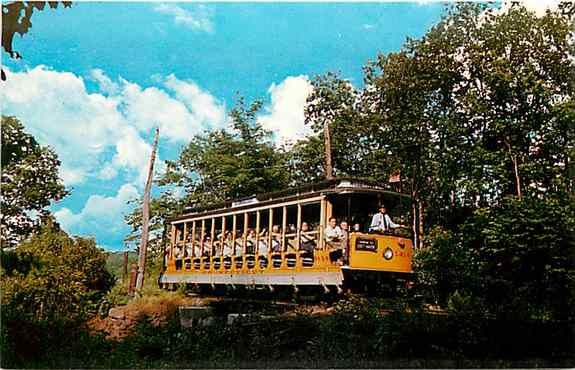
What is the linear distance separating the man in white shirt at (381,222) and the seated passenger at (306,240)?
3.01 feet

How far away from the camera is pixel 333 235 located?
10594 millimetres

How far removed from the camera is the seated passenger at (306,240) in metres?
10.9

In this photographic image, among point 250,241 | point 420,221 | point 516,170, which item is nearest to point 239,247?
point 250,241

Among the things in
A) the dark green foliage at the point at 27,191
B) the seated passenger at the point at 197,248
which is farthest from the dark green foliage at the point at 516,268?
the dark green foliage at the point at 27,191

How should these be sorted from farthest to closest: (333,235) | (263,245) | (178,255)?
(178,255), (263,245), (333,235)

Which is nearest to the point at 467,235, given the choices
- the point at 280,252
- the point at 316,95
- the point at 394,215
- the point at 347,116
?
the point at 394,215

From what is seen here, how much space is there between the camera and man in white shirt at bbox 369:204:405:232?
35.3 ft

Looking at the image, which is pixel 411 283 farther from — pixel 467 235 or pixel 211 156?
pixel 211 156

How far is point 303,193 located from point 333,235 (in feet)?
3.49

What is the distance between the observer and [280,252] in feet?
37.5

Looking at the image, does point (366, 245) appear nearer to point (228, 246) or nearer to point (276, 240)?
point (276, 240)

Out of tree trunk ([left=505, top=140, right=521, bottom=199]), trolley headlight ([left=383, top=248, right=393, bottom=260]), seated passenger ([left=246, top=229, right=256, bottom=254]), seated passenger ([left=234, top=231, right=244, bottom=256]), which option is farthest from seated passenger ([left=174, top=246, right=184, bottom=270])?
tree trunk ([left=505, top=140, right=521, bottom=199])

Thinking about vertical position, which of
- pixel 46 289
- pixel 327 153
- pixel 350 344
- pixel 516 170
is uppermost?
pixel 327 153

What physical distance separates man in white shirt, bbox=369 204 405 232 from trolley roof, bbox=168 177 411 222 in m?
0.33
